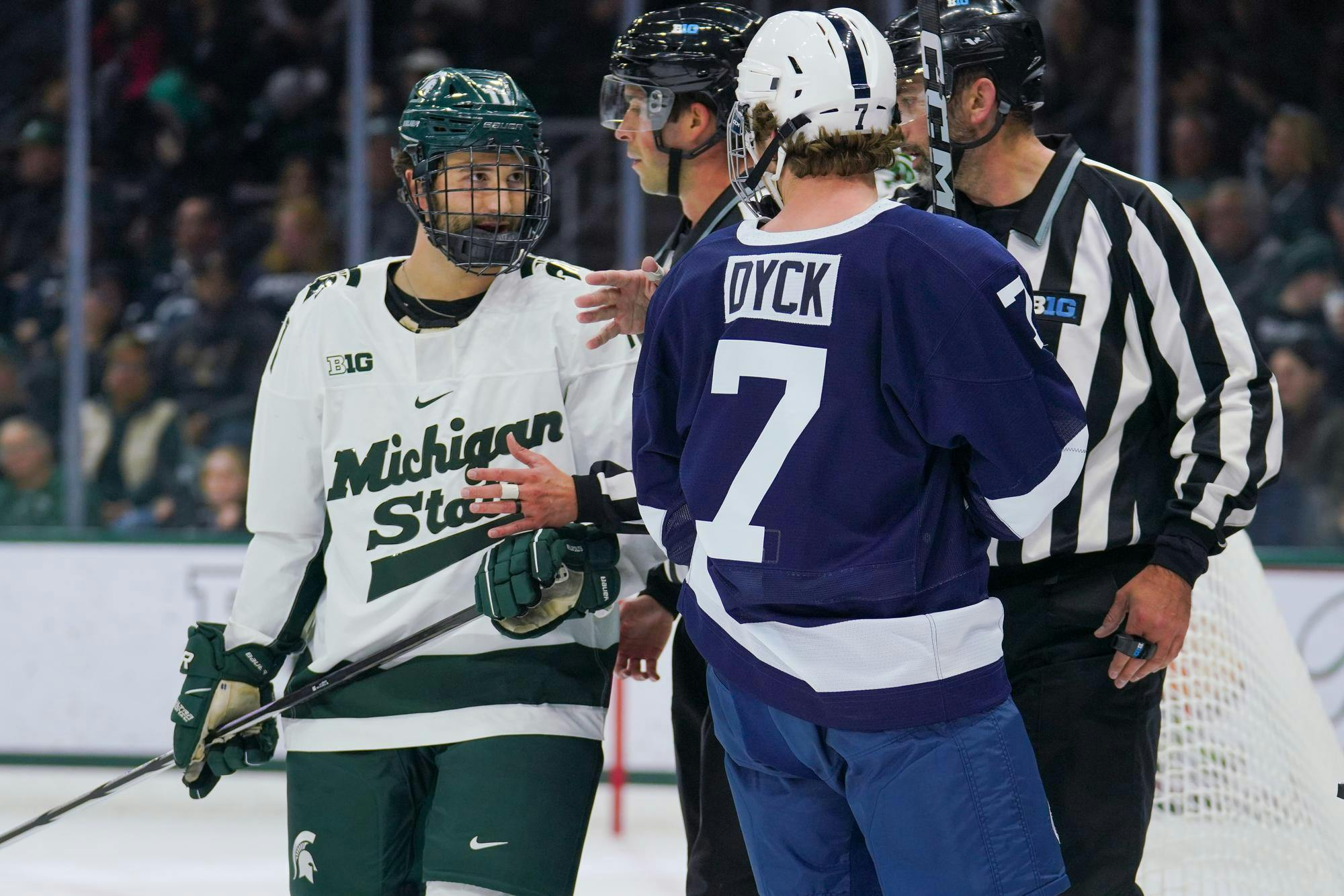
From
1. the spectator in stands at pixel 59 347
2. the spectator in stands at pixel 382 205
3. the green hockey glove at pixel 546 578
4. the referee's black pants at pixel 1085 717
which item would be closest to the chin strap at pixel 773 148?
the green hockey glove at pixel 546 578

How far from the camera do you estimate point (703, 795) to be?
225 cm

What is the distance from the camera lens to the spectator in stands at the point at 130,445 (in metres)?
5.48

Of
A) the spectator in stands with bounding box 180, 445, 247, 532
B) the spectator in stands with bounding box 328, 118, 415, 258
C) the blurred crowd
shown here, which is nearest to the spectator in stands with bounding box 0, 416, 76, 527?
the blurred crowd

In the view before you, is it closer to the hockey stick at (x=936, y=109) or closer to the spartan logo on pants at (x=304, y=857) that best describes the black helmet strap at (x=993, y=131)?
the hockey stick at (x=936, y=109)

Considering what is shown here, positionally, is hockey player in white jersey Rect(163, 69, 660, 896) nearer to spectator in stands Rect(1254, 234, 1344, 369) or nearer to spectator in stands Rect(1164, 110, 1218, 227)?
spectator in stands Rect(1254, 234, 1344, 369)

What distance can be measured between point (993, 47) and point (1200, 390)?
49 cm

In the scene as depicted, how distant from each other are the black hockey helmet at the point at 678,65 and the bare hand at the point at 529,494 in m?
0.57

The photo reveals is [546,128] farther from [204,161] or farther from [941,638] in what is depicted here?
[941,638]

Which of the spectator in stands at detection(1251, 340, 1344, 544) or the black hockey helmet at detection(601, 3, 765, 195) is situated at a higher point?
the black hockey helmet at detection(601, 3, 765, 195)

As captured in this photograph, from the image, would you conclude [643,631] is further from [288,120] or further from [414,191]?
[288,120]

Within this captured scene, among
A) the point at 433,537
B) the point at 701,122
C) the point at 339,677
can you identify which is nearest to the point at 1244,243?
the point at 701,122

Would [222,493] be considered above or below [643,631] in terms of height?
below

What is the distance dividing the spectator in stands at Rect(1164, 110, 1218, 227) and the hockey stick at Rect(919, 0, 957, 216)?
3847 millimetres

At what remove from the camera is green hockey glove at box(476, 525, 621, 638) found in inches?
78.2
